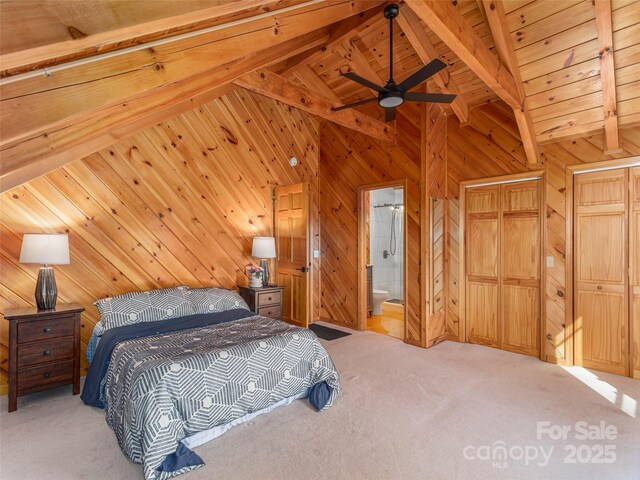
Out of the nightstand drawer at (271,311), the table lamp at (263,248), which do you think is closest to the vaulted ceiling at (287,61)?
the table lamp at (263,248)

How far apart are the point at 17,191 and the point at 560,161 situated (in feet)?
18.2

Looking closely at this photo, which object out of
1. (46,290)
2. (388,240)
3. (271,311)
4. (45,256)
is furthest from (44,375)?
(388,240)

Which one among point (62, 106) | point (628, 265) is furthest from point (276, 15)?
point (628, 265)

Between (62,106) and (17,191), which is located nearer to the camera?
(62,106)

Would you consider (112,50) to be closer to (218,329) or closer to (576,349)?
(218,329)

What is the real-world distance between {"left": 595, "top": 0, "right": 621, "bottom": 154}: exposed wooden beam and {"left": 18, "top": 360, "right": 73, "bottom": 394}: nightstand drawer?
5305mm

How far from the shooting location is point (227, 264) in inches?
172

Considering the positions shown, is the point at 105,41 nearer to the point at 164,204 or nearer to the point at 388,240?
the point at 164,204

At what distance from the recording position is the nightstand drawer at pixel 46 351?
260 cm

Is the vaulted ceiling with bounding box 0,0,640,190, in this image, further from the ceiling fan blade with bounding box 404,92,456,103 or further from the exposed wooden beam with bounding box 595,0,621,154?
the ceiling fan blade with bounding box 404,92,456,103

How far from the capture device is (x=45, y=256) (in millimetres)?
2750

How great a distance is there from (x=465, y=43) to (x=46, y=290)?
4.11 metres

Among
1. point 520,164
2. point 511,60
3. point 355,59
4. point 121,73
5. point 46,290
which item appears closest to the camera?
point 121,73

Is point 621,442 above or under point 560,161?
under
